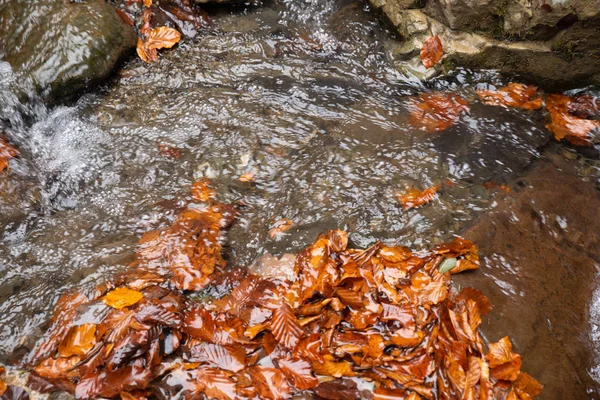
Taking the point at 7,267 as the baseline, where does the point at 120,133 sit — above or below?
above

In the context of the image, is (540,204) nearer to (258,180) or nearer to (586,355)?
(586,355)

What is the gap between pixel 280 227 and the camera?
3.14m

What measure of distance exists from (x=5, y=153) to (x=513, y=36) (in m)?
5.02

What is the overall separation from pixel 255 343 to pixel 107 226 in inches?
64.2

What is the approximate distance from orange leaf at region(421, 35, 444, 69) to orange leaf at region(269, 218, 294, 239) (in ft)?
8.29

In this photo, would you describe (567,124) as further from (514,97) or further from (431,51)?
(431,51)

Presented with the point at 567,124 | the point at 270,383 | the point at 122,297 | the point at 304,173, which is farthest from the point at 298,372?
the point at 567,124

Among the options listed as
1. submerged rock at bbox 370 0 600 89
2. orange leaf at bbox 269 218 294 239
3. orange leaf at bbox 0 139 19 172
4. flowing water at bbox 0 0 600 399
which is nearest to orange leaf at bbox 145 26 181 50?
flowing water at bbox 0 0 600 399

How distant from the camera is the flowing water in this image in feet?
8.70

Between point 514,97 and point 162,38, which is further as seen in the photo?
point 162,38

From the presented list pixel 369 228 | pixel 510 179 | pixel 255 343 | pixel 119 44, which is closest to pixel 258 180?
pixel 369 228

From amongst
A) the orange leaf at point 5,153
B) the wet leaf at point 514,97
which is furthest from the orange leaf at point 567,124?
the orange leaf at point 5,153

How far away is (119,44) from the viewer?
4.63 m

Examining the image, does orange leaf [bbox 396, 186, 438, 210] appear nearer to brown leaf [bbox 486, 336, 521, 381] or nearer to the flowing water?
the flowing water
